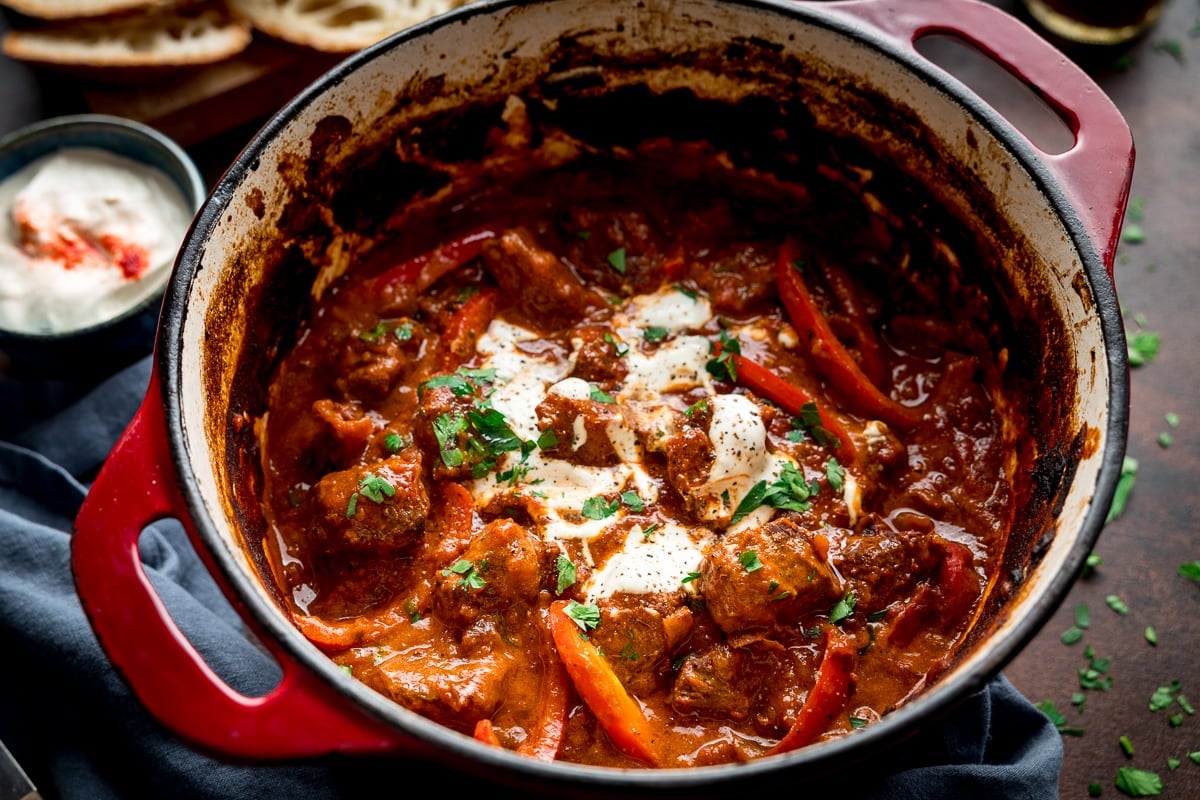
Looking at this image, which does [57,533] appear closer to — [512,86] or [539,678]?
[539,678]

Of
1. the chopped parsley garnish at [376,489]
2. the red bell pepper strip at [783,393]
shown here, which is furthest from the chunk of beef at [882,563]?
the chopped parsley garnish at [376,489]

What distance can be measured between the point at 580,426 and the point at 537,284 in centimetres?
54

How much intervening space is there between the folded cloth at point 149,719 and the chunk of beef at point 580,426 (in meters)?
0.92

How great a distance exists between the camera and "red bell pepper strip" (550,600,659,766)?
8.55 ft

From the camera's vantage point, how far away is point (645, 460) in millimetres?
3051

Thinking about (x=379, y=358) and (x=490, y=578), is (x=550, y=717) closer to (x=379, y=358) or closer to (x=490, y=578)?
(x=490, y=578)

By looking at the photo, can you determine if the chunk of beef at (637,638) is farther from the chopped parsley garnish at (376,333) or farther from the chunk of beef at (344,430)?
the chopped parsley garnish at (376,333)

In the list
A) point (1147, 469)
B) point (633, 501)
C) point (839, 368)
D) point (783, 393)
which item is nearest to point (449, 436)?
point (633, 501)

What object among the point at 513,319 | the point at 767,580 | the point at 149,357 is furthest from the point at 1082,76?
the point at 149,357

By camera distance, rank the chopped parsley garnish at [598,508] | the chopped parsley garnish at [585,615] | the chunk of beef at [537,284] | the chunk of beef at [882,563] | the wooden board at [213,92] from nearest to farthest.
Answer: the chopped parsley garnish at [585,615] < the chunk of beef at [882,563] < the chopped parsley garnish at [598,508] < the chunk of beef at [537,284] < the wooden board at [213,92]

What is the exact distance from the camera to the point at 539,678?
274 cm

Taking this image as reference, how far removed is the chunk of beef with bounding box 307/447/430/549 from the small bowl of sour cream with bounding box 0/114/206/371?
1.13m

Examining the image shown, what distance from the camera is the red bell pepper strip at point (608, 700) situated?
261cm

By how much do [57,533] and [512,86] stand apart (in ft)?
6.17
